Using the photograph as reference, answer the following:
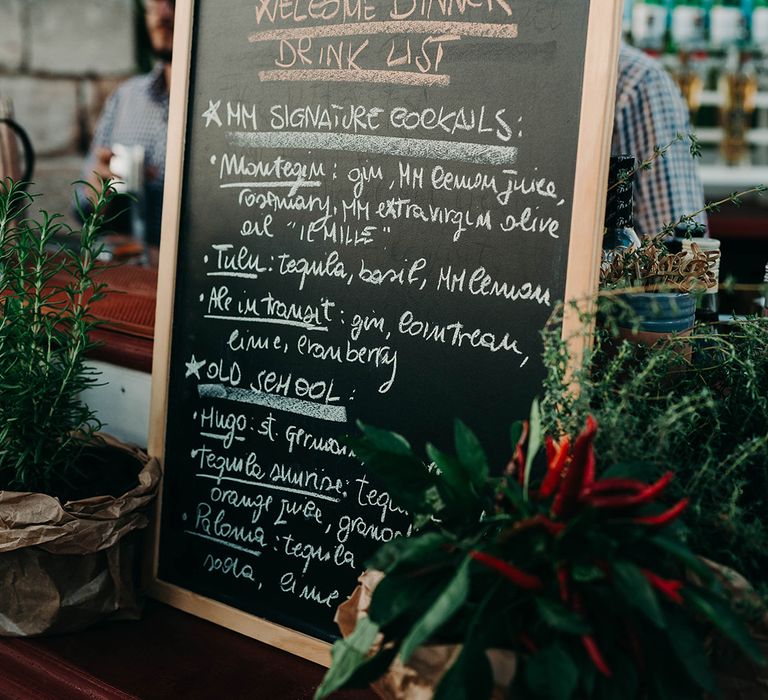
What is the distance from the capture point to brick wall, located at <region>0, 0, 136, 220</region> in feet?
12.1

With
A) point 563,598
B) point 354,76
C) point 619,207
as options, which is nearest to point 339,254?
point 354,76

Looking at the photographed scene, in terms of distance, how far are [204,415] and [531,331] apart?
19.4 inches

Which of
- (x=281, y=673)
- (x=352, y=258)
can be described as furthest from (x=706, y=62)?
(x=281, y=673)

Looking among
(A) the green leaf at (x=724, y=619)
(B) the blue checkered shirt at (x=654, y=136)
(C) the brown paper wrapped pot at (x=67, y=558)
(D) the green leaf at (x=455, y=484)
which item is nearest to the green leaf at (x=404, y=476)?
(D) the green leaf at (x=455, y=484)

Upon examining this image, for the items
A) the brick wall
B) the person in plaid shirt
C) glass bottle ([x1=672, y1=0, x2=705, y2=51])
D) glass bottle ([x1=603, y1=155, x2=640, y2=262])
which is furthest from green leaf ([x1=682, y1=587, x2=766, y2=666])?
the brick wall

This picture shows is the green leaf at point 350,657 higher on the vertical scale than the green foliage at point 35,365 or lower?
lower

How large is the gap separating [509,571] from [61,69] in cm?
378

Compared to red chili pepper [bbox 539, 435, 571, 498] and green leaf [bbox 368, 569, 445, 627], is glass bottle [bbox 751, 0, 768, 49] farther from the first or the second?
green leaf [bbox 368, 569, 445, 627]

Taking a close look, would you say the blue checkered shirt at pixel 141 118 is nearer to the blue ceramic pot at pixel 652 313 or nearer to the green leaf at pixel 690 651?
the blue ceramic pot at pixel 652 313

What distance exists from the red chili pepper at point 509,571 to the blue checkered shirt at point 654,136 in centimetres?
181

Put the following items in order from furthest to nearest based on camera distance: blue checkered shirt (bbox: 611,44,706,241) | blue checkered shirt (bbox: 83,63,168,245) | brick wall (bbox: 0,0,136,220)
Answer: brick wall (bbox: 0,0,136,220)
blue checkered shirt (bbox: 83,63,168,245)
blue checkered shirt (bbox: 611,44,706,241)

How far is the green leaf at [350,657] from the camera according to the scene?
2.31 ft

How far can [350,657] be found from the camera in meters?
0.72

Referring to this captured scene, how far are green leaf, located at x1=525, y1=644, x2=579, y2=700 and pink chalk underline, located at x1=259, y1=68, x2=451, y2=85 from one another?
65cm
